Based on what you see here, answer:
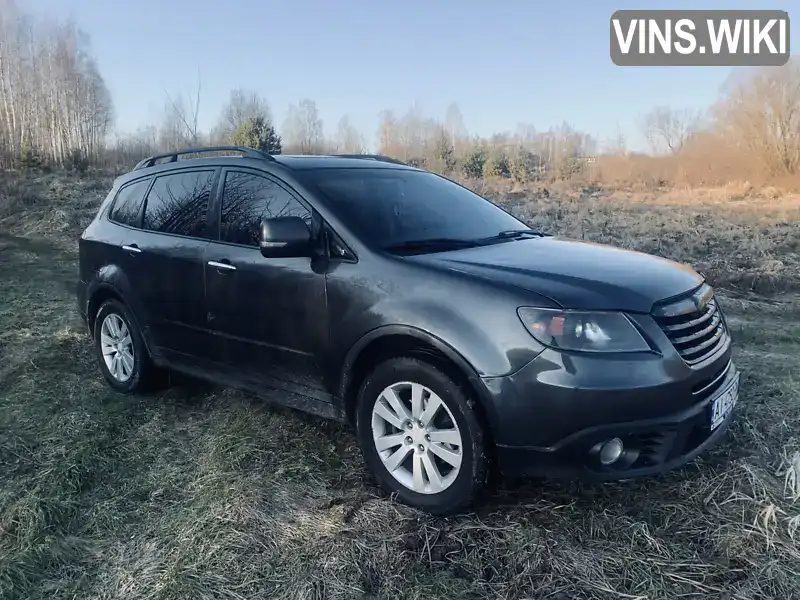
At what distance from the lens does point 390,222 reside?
11.3ft

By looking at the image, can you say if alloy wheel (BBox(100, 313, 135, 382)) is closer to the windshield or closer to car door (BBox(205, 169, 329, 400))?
car door (BBox(205, 169, 329, 400))

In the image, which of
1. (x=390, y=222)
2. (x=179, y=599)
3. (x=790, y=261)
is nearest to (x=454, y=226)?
(x=390, y=222)

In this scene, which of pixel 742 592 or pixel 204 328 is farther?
pixel 204 328

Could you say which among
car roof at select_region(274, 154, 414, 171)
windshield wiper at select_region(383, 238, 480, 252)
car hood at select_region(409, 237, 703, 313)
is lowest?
car hood at select_region(409, 237, 703, 313)

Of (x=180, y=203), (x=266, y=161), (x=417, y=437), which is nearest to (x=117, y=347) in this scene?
(x=180, y=203)

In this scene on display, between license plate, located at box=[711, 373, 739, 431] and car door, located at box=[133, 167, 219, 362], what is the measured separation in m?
2.78

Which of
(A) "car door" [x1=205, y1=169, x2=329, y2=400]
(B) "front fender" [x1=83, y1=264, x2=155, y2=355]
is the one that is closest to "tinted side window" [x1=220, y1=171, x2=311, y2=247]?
(A) "car door" [x1=205, y1=169, x2=329, y2=400]

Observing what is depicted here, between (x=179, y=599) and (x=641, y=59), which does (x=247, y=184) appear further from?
(x=641, y=59)

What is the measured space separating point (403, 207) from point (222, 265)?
111cm

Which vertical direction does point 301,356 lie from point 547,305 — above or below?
below

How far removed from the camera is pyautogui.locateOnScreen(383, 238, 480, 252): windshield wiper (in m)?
3.23

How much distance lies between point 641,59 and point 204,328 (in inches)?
416

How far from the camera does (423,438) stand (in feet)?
9.52

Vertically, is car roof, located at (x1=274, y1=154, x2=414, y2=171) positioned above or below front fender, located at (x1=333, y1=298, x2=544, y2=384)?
above
